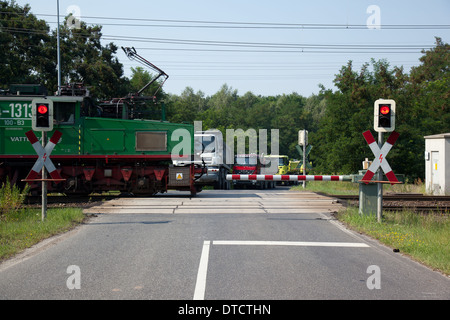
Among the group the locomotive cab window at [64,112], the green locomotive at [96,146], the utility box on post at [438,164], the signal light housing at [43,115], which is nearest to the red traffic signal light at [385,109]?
the signal light housing at [43,115]

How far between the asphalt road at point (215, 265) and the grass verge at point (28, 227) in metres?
0.35

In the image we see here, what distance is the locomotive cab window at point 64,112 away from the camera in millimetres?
18516

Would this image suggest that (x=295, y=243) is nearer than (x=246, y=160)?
Yes

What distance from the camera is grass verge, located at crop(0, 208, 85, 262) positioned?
8.85 m

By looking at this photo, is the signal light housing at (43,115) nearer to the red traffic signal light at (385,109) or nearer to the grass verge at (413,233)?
the grass verge at (413,233)

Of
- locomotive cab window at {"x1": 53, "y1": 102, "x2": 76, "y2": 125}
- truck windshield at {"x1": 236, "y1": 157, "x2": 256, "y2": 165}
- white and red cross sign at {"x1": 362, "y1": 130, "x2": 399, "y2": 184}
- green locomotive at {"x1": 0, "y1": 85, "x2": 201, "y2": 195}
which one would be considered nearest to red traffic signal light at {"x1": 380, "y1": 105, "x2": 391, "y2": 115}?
white and red cross sign at {"x1": 362, "y1": 130, "x2": 399, "y2": 184}

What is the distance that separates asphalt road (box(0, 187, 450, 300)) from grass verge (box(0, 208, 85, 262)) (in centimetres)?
35

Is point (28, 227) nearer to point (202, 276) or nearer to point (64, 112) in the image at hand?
point (202, 276)

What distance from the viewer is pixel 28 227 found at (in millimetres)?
10617

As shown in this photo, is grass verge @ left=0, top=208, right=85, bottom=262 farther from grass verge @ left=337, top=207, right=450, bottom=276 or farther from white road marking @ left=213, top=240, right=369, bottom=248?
grass verge @ left=337, top=207, right=450, bottom=276

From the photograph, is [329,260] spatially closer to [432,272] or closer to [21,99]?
[432,272]

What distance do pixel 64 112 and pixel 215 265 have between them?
1334cm

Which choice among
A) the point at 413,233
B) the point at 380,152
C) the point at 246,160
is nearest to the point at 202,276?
the point at 413,233
